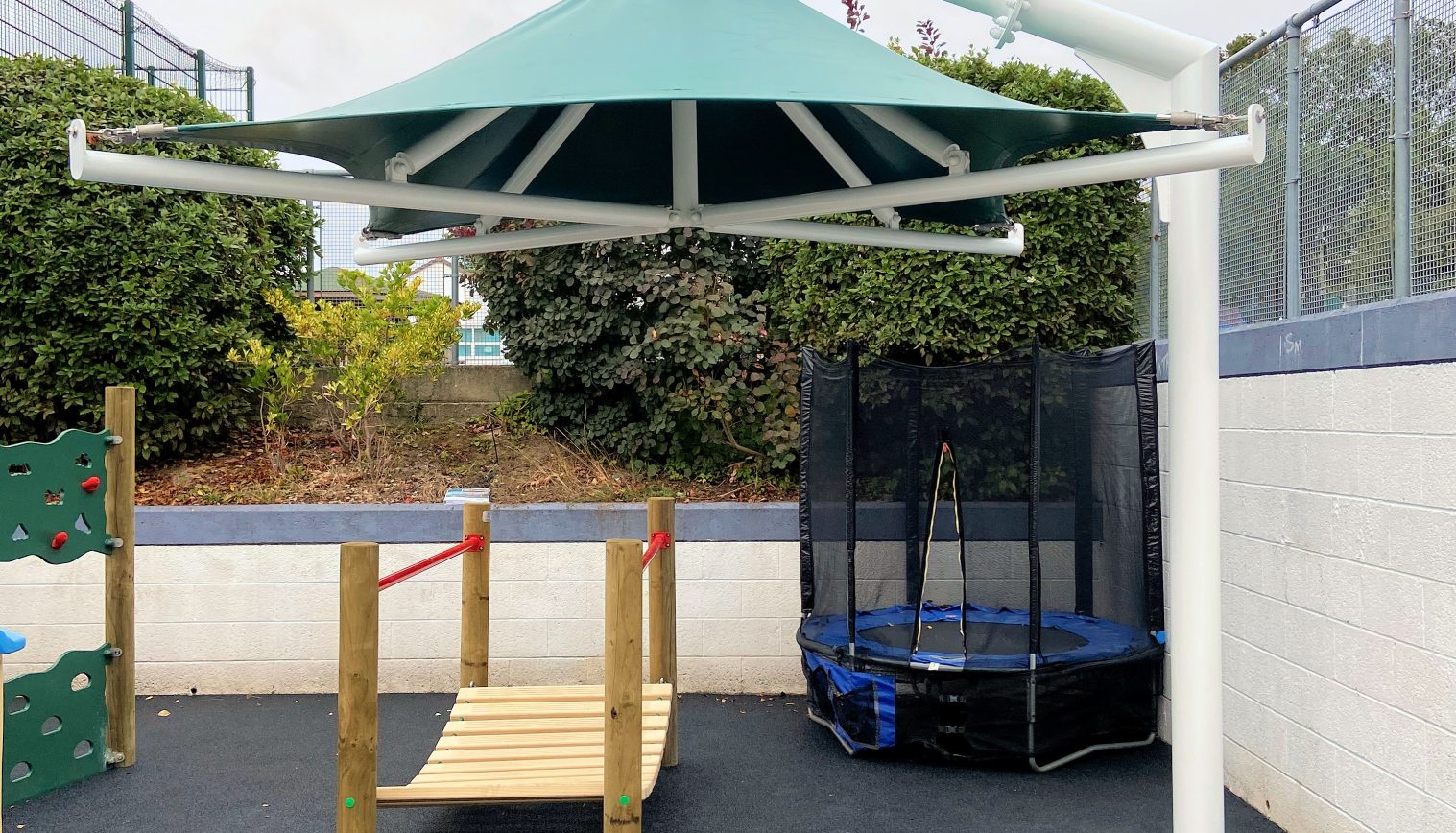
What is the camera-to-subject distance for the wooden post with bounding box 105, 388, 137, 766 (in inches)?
175

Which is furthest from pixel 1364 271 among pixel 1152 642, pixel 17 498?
pixel 17 498

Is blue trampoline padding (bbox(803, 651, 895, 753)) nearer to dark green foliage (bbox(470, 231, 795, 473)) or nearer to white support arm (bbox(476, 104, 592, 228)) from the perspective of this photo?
dark green foliage (bbox(470, 231, 795, 473))

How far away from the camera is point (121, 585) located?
14.8 feet

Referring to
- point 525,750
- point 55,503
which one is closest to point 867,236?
point 525,750

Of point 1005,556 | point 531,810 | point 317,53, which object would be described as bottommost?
point 531,810

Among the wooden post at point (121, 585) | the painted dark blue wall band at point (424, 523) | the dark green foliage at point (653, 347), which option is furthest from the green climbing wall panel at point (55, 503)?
the dark green foliage at point (653, 347)

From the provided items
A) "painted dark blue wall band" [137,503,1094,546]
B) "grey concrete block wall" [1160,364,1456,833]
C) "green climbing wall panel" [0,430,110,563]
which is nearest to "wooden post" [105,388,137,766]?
→ "green climbing wall panel" [0,430,110,563]

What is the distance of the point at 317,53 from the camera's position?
421 inches

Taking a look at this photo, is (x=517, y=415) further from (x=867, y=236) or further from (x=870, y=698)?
(x=867, y=236)

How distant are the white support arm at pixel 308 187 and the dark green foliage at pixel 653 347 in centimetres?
299

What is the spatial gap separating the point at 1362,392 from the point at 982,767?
6.74 feet

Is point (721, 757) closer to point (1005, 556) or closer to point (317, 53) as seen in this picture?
point (1005, 556)

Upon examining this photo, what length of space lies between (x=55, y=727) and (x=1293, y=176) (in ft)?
15.5

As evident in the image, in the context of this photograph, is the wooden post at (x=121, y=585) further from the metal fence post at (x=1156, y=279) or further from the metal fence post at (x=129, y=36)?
the metal fence post at (x=129, y=36)
